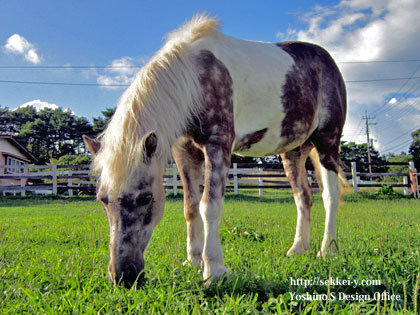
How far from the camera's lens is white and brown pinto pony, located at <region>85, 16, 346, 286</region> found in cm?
208

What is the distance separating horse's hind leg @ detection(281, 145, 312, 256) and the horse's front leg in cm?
152

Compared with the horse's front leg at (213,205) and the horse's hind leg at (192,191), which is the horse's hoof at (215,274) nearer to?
the horse's front leg at (213,205)

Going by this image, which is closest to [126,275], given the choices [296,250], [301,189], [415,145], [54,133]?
[296,250]

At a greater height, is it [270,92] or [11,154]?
[11,154]

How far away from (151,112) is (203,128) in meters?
0.42

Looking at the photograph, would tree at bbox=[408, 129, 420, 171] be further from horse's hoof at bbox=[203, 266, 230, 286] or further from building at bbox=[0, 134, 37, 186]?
horse's hoof at bbox=[203, 266, 230, 286]

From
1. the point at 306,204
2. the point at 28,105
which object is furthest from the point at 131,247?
the point at 28,105

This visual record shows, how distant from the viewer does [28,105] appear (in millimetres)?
60219

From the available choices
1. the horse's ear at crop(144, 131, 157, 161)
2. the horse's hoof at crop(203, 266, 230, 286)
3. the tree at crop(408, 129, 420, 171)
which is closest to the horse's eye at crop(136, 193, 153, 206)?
the horse's ear at crop(144, 131, 157, 161)

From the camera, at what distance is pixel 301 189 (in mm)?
3822

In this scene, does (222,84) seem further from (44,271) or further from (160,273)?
(44,271)

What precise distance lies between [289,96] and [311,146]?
3.77ft

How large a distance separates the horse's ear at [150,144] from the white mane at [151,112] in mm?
44

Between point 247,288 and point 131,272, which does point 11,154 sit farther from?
point 247,288
